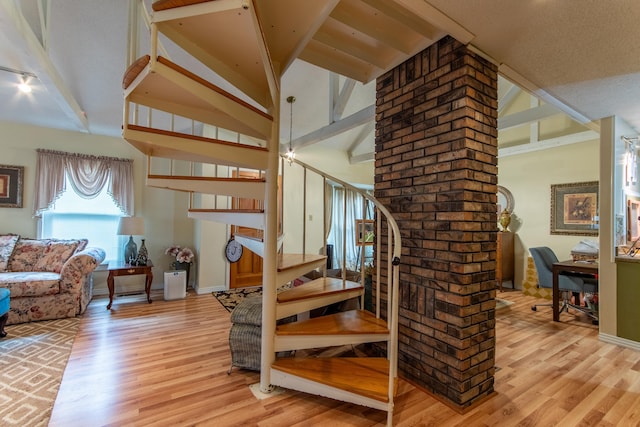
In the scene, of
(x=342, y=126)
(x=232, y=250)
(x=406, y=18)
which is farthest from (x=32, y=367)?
(x=342, y=126)

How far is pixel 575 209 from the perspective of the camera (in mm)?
4621

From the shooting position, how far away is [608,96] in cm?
259

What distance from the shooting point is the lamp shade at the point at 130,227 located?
161 inches

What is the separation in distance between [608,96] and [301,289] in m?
3.19

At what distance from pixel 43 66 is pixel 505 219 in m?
6.52

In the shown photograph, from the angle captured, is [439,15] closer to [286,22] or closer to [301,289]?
[286,22]

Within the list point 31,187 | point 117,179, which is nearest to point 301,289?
point 117,179

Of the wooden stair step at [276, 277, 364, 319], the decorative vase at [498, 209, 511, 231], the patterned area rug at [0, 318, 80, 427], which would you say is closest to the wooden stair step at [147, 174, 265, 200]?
the wooden stair step at [276, 277, 364, 319]

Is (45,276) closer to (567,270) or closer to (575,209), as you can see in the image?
(567,270)

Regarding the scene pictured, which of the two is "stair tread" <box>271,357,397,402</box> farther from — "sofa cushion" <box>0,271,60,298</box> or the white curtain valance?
the white curtain valance

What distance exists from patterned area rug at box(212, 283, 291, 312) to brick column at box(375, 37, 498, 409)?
2348 mm

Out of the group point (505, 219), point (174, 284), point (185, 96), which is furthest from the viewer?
point (505, 219)

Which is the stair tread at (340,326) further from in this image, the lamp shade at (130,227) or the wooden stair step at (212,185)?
the lamp shade at (130,227)

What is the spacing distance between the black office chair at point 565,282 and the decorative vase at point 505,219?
3.73 ft
